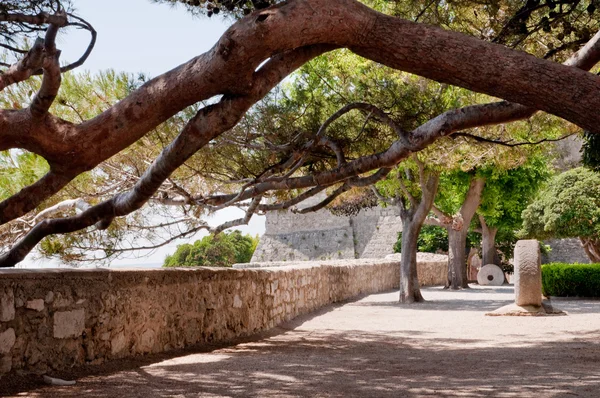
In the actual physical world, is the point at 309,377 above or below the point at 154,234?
below

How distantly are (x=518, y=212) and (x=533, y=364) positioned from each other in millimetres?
21497

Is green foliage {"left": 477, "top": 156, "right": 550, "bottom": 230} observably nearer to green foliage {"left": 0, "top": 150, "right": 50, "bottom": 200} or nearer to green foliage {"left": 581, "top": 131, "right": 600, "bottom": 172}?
green foliage {"left": 581, "top": 131, "right": 600, "bottom": 172}

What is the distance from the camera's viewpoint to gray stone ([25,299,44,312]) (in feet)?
16.8

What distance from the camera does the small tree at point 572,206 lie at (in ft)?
86.1

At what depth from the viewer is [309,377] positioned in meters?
5.71

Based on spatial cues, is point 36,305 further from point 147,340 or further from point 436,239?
point 436,239

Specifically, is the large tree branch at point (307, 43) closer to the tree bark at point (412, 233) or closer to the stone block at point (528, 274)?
the stone block at point (528, 274)

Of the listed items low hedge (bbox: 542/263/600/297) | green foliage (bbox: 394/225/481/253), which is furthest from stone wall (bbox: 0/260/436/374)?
green foliage (bbox: 394/225/481/253)

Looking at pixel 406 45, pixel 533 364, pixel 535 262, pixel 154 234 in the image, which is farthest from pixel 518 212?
pixel 406 45

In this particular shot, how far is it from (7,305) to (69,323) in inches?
24.9

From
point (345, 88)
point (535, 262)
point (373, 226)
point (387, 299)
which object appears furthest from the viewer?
point (373, 226)

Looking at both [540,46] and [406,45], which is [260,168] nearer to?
[540,46]

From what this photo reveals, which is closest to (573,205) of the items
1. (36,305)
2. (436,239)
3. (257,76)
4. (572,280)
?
(436,239)

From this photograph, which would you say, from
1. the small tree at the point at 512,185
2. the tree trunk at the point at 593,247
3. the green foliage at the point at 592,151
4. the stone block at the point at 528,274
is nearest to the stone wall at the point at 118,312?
the green foliage at the point at 592,151
